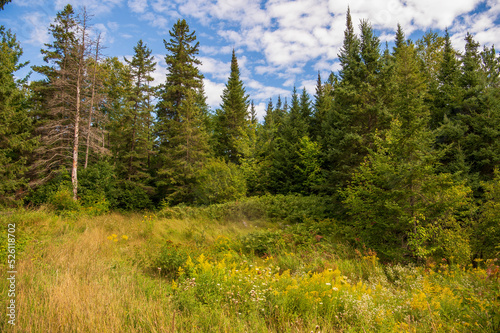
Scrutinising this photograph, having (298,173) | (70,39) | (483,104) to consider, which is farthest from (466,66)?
(70,39)

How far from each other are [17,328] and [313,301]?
3.46 meters

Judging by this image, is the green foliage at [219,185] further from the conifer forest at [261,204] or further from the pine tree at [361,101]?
the pine tree at [361,101]

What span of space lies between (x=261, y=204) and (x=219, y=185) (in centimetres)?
425

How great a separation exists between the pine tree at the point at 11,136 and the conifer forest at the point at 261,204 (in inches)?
4.7

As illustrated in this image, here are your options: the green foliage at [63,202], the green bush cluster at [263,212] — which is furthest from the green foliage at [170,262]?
the green foliage at [63,202]

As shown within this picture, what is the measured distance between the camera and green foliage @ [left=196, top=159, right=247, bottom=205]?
16.1 meters

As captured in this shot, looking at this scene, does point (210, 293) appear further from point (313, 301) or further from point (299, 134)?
point (299, 134)

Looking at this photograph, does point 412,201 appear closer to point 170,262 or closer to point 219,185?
point 170,262

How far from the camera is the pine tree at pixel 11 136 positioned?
49.2 ft

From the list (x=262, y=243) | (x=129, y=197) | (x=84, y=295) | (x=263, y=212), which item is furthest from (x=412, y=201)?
(x=129, y=197)

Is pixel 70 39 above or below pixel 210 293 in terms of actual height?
above

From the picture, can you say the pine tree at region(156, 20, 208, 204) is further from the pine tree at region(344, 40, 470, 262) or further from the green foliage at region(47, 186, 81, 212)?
the pine tree at region(344, 40, 470, 262)

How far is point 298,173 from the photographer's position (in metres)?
19.6

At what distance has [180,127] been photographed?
18.9 meters
